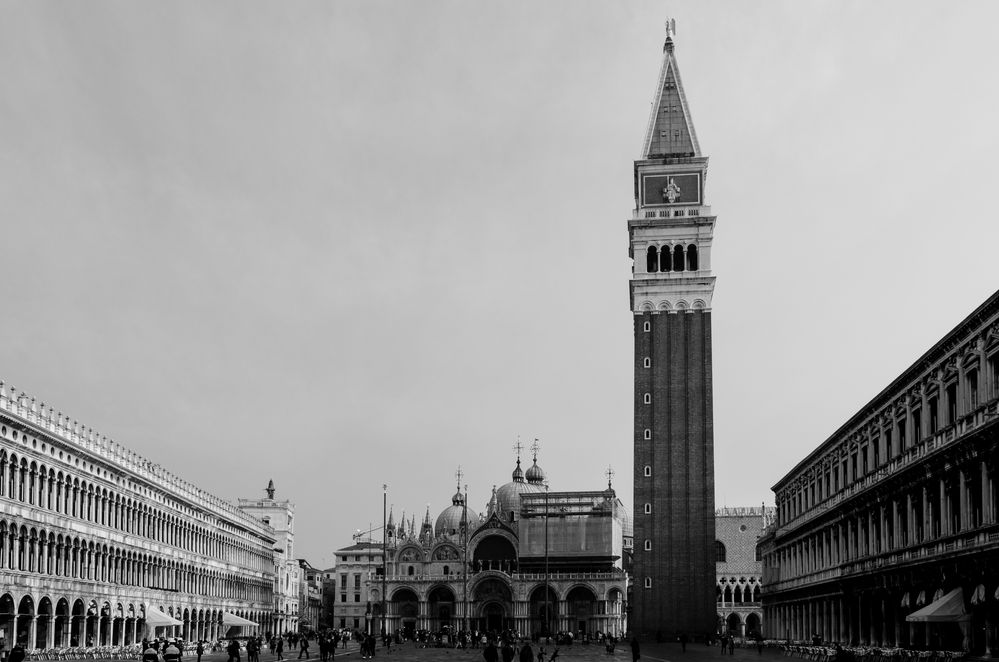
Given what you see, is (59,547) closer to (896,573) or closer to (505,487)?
(896,573)

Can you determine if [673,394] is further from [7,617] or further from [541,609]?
[7,617]

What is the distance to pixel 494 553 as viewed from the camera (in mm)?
128750

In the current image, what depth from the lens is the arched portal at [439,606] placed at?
12900 cm

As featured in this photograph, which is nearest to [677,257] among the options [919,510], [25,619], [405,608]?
[405,608]

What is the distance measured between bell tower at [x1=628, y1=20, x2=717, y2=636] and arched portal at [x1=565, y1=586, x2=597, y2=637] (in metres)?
26.9

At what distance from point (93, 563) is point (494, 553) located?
70.2 m

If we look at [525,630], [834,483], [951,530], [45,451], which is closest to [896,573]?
[951,530]

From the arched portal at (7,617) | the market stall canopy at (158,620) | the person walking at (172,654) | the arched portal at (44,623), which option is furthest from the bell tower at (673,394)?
the person walking at (172,654)

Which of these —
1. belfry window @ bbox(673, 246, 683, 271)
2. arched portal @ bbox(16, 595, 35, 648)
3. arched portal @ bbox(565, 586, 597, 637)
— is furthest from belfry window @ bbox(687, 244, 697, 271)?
arched portal @ bbox(16, 595, 35, 648)

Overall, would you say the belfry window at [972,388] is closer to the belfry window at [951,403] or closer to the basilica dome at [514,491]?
the belfry window at [951,403]

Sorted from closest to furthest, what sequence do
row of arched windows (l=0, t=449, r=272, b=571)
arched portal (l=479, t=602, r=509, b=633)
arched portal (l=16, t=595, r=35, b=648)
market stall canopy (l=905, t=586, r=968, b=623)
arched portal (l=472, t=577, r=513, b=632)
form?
market stall canopy (l=905, t=586, r=968, b=623) → arched portal (l=16, t=595, r=35, b=648) → row of arched windows (l=0, t=449, r=272, b=571) → arched portal (l=472, t=577, r=513, b=632) → arched portal (l=479, t=602, r=509, b=633)

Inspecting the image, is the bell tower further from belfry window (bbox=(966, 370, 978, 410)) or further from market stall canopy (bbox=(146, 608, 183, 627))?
belfry window (bbox=(966, 370, 978, 410))

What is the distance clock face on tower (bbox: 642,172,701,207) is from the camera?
332ft

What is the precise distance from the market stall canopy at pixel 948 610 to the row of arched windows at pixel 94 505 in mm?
36461
